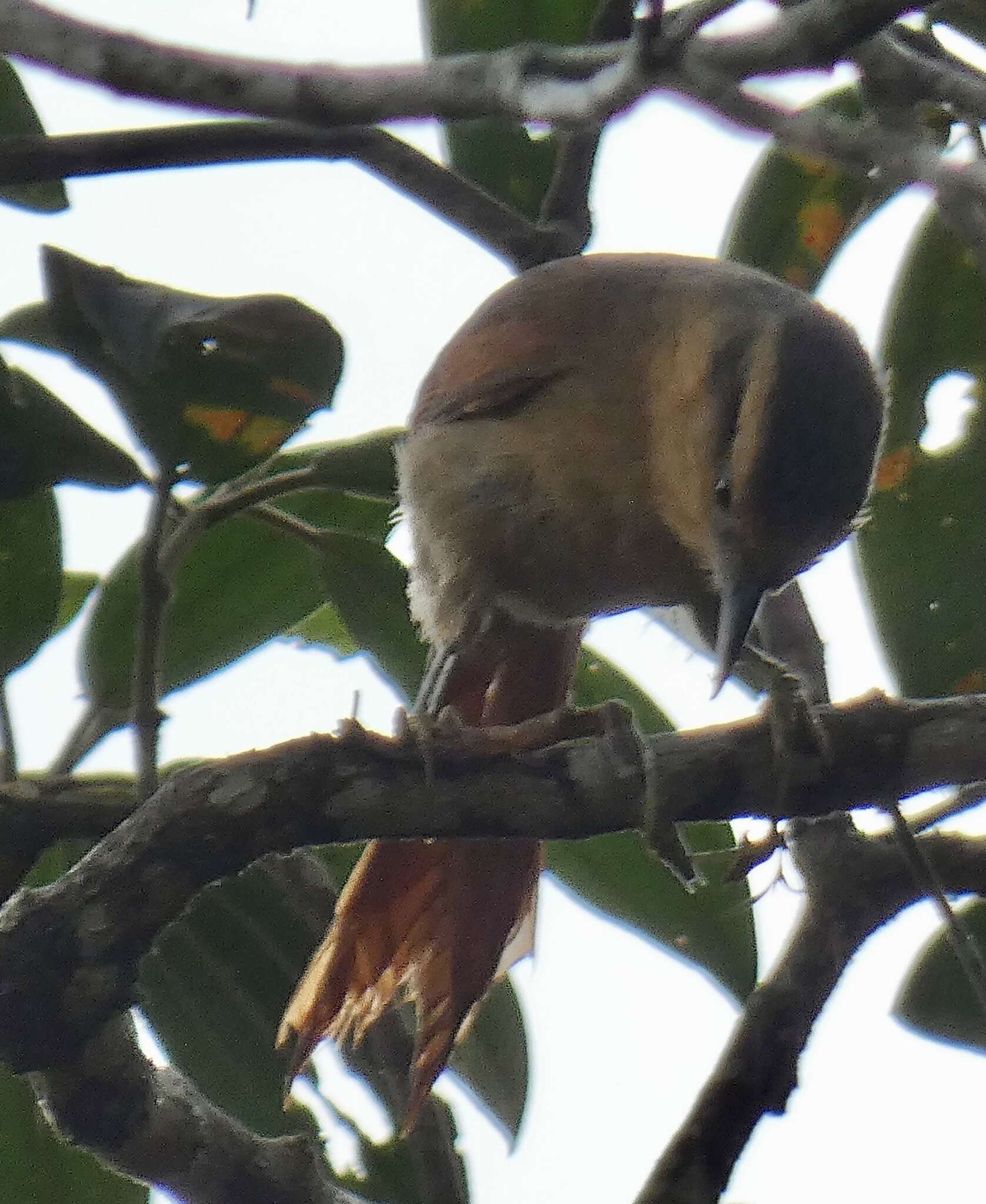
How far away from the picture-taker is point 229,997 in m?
2.22

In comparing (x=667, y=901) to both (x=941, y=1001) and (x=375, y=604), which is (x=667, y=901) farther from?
(x=375, y=604)

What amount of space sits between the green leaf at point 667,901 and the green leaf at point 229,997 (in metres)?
0.45

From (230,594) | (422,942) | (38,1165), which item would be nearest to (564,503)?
(230,594)

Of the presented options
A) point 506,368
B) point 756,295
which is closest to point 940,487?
point 756,295

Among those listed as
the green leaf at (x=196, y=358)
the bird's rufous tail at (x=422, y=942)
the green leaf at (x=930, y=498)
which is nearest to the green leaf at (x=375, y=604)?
the bird's rufous tail at (x=422, y=942)

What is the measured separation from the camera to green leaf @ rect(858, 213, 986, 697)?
7.88 ft

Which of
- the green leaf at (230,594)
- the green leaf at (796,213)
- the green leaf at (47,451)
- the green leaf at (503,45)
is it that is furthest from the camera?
the green leaf at (796,213)

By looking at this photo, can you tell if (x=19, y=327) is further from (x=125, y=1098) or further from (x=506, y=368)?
(x=125, y=1098)

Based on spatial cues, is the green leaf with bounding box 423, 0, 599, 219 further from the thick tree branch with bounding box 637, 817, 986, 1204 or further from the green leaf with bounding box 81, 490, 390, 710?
the thick tree branch with bounding box 637, 817, 986, 1204

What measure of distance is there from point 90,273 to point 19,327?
0.35m

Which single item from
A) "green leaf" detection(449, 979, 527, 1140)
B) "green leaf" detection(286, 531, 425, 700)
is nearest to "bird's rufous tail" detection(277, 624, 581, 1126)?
"green leaf" detection(449, 979, 527, 1140)

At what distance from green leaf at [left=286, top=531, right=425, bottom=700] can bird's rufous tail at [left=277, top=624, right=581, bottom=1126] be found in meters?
0.31

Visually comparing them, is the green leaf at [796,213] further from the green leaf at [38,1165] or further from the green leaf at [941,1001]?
the green leaf at [38,1165]

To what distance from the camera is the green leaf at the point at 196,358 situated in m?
1.80
